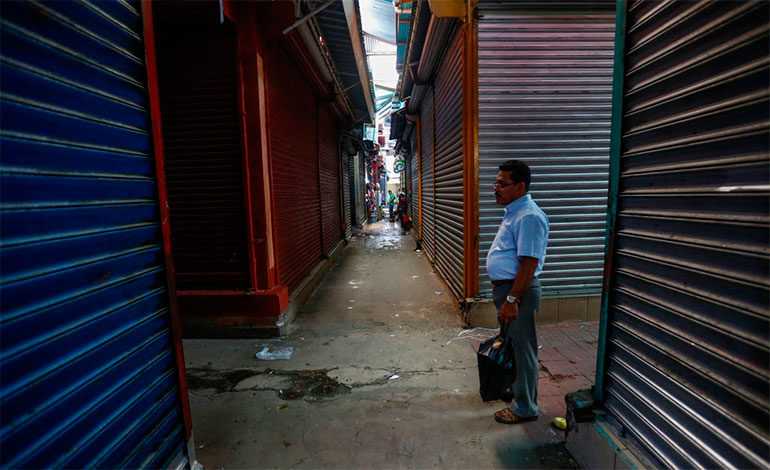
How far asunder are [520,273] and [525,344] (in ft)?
2.13

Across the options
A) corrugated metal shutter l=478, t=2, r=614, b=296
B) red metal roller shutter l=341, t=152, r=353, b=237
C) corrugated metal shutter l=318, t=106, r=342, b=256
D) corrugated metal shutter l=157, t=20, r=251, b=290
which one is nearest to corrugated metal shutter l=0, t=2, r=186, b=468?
corrugated metal shutter l=157, t=20, r=251, b=290

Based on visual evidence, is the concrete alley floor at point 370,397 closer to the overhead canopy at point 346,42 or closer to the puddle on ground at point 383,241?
the overhead canopy at point 346,42

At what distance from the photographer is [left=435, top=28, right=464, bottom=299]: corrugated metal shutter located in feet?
17.5

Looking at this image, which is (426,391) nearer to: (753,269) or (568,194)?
(753,269)

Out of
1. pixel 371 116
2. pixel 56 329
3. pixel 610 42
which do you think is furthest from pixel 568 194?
pixel 371 116

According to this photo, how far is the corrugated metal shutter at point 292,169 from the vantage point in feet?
17.4

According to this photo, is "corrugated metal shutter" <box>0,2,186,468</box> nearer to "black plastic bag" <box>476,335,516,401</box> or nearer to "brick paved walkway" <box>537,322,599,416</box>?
"black plastic bag" <box>476,335,516,401</box>

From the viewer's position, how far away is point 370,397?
337cm

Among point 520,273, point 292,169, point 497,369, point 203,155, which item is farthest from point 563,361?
point 203,155

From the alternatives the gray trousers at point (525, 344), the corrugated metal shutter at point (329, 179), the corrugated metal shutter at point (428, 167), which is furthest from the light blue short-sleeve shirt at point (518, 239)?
the corrugated metal shutter at point (329, 179)

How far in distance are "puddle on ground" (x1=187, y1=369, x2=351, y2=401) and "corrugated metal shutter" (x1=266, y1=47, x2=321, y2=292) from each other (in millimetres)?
1648

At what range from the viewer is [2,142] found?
4.08ft

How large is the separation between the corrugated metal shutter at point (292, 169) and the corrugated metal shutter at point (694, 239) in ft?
14.5

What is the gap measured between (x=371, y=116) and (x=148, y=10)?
10679 mm
